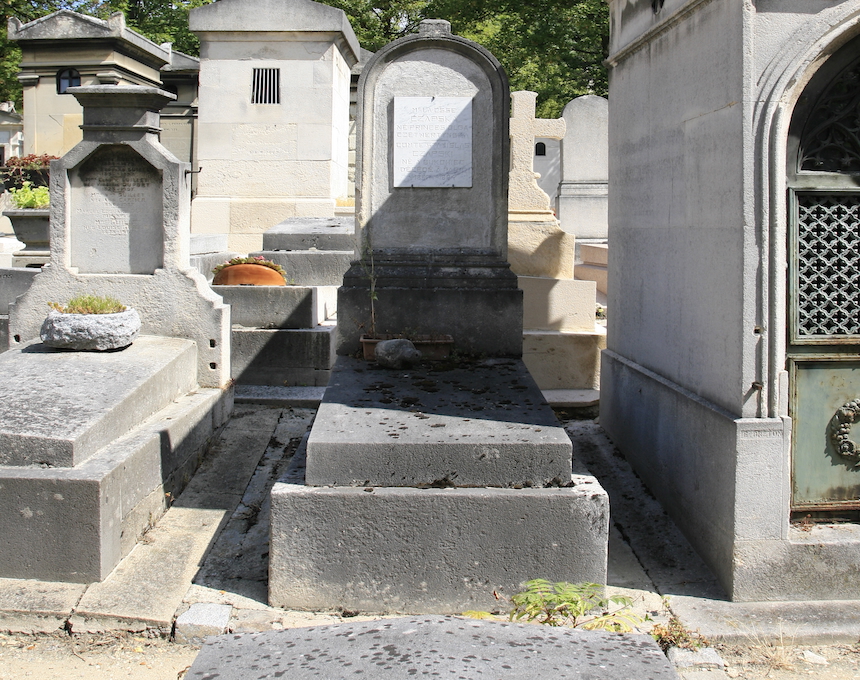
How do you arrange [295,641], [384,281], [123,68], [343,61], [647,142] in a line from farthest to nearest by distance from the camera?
[123,68], [343,61], [384,281], [647,142], [295,641]

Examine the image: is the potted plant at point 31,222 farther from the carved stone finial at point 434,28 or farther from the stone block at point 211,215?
the carved stone finial at point 434,28

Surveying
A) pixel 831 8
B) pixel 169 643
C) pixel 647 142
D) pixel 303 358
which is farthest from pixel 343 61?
pixel 169 643

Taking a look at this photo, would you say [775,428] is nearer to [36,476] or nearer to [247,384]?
[36,476]

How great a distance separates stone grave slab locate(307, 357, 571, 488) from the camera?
379 cm

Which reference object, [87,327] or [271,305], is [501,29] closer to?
[271,305]

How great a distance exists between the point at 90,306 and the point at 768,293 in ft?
14.1

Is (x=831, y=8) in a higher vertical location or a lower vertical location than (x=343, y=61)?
lower

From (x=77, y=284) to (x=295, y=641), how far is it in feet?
15.9

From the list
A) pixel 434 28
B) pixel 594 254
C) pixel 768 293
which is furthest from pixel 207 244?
pixel 768 293

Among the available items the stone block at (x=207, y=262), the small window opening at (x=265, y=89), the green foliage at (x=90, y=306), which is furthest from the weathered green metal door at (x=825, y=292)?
the small window opening at (x=265, y=89)

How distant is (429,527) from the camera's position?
371 cm

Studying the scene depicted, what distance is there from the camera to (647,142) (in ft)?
16.7

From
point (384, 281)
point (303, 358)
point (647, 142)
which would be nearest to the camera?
point (647, 142)

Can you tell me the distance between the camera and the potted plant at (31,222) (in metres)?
9.33
